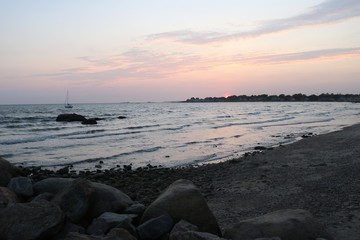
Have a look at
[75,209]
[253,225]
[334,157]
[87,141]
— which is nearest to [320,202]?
[253,225]

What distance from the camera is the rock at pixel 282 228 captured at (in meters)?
5.09

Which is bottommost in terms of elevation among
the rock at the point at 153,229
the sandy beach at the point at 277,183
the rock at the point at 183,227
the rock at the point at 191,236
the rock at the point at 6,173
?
the sandy beach at the point at 277,183

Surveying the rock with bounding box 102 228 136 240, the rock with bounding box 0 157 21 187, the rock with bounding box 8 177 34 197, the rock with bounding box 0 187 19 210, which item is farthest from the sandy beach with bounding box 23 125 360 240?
the rock with bounding box 0 187 19 210

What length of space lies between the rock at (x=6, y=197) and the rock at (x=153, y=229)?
225 cm

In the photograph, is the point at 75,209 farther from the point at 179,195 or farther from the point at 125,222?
the point at 179,195

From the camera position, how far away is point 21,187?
6.63 m

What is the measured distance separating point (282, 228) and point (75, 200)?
3.34 m

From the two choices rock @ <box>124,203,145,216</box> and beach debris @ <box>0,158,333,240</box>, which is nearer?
beach debris @ <box>0,158,333,240</box>

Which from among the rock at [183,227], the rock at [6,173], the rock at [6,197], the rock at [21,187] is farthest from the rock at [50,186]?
the rock at [183,227]

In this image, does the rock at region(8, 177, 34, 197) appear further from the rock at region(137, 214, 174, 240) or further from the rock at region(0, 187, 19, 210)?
the rock at region(137, 214, 174, 240)

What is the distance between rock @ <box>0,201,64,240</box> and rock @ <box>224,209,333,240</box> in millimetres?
2645

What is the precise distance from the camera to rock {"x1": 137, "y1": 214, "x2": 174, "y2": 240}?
540cm

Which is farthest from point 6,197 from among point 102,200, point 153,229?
point 153,229

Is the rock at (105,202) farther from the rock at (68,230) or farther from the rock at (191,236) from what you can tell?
the rock at (191,236)
